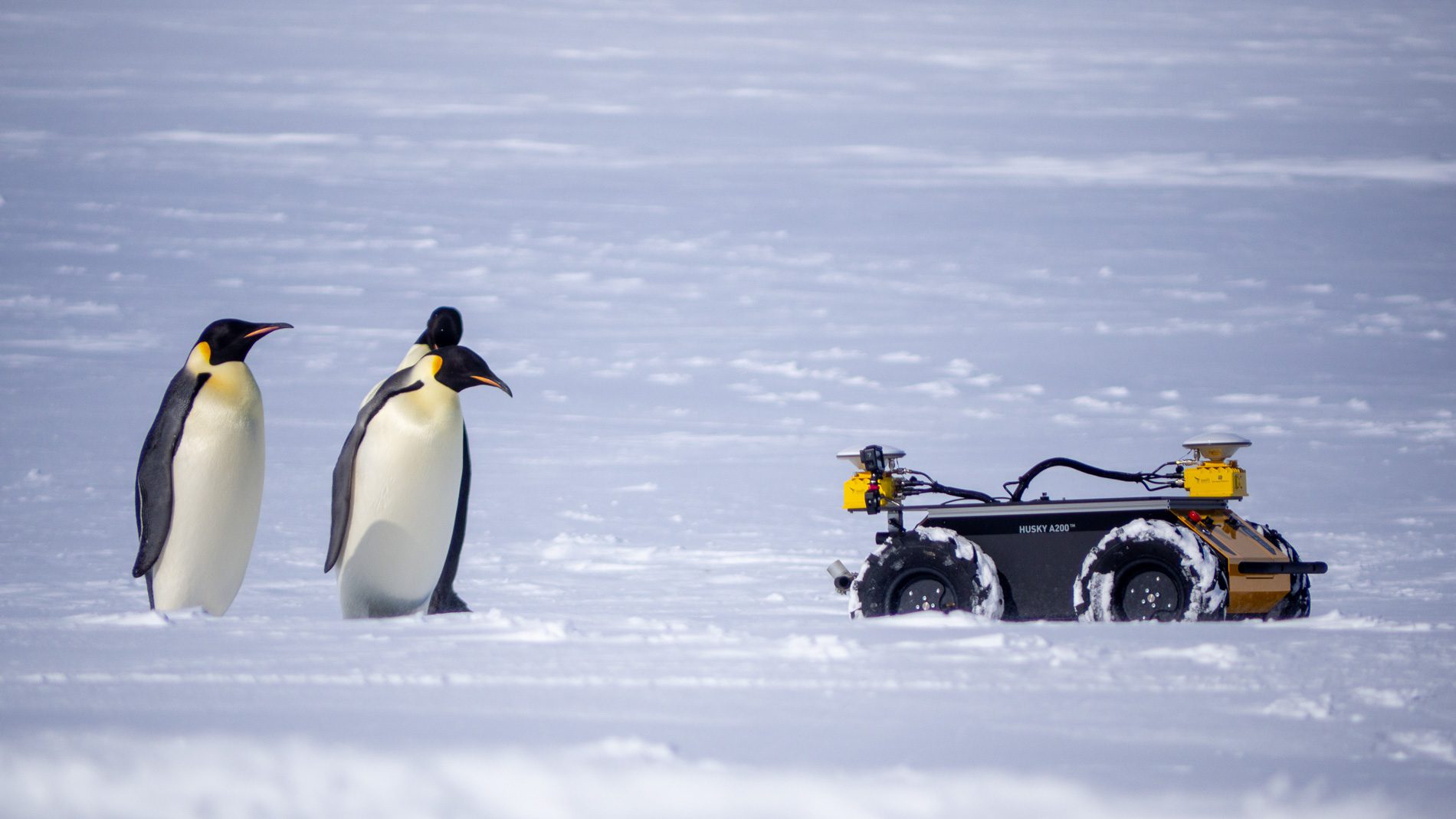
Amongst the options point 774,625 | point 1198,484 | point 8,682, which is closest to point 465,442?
point 774,625

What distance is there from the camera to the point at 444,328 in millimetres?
6547

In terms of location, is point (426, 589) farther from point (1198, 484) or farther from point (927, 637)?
point (1198, 484)

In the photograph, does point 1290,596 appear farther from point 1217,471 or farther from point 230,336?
point 230,336

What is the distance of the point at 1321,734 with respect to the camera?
378cm

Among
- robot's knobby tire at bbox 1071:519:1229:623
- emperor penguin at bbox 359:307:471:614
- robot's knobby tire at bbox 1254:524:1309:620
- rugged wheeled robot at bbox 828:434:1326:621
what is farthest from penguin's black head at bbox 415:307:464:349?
robot's knobby tire at bbox 1254:524:1309:620

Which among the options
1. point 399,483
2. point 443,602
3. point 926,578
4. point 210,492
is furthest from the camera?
point 443,602

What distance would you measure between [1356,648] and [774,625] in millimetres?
2210

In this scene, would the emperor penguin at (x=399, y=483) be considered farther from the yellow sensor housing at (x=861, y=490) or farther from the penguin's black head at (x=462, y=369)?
the yellow sensor housing at (x=861, y=490)

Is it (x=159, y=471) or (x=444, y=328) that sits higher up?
(x=444, y=328)

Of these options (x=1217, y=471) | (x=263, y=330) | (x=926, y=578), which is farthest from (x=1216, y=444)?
(x=263, y=330)

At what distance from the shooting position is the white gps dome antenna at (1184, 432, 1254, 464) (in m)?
6.08

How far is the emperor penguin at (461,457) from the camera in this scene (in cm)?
657

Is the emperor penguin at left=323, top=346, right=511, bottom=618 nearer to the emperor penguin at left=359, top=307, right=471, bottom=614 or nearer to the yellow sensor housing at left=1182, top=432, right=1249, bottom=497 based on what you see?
the emperor penguin at left=359, top=307, right=471, bottom=614

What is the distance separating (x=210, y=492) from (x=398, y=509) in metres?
0.86
